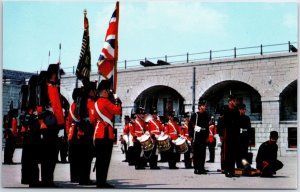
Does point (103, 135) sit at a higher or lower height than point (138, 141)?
higher

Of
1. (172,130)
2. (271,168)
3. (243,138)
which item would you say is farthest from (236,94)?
(271,168)

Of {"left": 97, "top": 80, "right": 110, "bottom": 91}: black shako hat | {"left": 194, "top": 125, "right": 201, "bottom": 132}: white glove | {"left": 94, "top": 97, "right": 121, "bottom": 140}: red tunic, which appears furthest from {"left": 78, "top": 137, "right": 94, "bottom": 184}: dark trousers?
{"left": 194, "top": 125, "right": 201, "bottom": 132}: white glove

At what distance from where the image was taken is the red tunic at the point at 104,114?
22.5 feet

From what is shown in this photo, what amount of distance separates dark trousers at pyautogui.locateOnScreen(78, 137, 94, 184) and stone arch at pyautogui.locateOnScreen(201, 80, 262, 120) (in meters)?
8.20

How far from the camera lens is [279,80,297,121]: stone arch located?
13656 mm

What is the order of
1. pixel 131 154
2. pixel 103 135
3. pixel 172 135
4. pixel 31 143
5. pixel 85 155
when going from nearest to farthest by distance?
pixel 103 135 < pixel 31 143 < pixel 85 155 < pixel 172 135 < pixel 131 154

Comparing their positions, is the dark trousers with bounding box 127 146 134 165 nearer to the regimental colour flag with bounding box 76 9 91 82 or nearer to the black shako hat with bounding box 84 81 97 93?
the regimental colour flag with bounding box 76 9 91 82

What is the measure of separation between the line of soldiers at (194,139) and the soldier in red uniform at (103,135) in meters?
2.16

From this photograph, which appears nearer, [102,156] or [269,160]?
[102,156]

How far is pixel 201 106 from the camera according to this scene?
859cm

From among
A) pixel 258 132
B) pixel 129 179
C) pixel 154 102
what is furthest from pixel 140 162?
pixel 154 102

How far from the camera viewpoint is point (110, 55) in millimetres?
7980

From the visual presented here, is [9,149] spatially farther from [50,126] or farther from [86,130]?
[50,126]

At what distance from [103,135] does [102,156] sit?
11.5 inches
